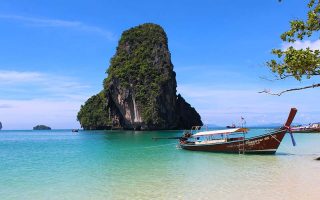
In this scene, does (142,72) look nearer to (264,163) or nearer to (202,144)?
(202,144)

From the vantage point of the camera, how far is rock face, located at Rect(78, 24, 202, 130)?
3103 inches

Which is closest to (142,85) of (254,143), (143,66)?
(143,66)

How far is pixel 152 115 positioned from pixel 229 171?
61658 millimetres

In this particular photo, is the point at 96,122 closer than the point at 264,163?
No

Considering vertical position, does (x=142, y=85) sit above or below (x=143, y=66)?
below

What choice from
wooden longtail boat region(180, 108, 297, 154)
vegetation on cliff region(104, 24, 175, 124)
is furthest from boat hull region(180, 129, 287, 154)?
vegetation on cliff region(104, 24, 175, 124)

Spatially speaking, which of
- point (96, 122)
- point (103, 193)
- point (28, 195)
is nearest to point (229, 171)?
point (103, 193)

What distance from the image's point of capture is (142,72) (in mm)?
81250

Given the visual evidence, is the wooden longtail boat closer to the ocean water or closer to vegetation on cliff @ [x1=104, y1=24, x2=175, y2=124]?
the ocean water

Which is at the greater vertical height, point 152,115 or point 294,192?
point 152,115

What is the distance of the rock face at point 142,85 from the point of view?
7881 cm

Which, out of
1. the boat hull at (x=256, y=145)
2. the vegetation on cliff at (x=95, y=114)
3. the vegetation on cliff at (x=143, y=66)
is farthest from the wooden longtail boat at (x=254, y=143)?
the vegetation on cliff at (x=95, y=114)

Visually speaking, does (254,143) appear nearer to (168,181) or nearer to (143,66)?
(168,181)

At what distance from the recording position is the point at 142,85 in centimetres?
8081
